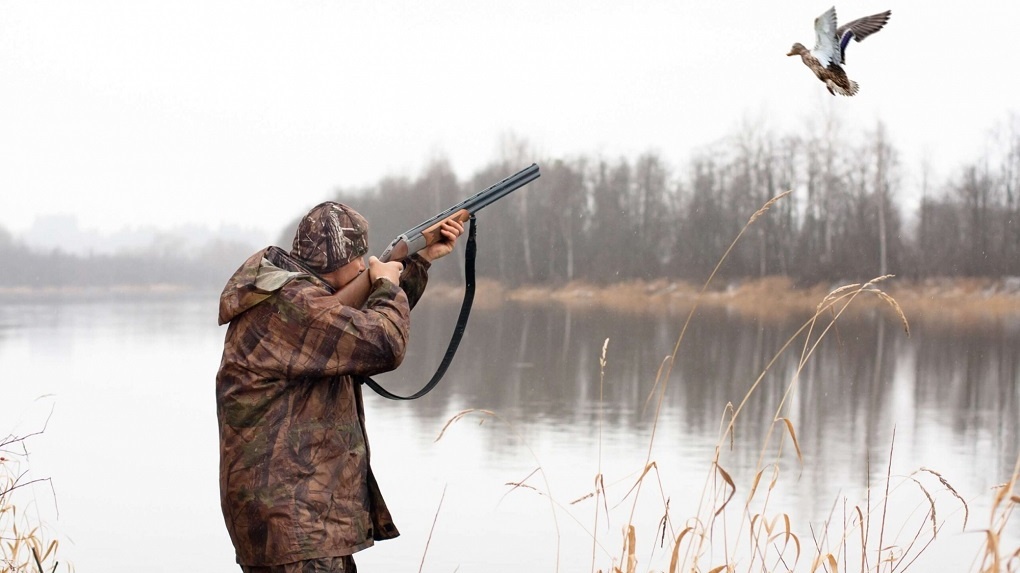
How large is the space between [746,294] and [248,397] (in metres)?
44.5

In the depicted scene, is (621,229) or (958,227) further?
(621,229)

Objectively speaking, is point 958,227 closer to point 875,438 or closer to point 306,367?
point 875,438

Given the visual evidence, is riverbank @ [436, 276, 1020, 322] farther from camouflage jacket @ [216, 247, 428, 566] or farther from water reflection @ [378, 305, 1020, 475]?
camouflage jacket @ [216, 247, 428, 566]

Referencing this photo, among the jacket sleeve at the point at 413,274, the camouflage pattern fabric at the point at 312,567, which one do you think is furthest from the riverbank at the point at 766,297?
the camouflage pattern fabric at the point at 312,567

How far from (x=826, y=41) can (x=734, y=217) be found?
50.9 metres

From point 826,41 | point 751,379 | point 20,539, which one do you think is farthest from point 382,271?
point 751,379

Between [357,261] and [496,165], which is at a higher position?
[496,165]

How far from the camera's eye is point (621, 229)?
55125 millimetres

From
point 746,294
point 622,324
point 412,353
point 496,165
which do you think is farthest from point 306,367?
point 496,165

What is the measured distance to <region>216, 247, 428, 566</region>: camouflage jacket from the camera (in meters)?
2.60

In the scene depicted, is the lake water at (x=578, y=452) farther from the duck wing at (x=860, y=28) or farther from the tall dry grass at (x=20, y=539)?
the duck wing at (x=860, y=28)

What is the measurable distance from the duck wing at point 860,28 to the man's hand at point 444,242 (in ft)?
5.31

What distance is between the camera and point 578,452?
10367 mm

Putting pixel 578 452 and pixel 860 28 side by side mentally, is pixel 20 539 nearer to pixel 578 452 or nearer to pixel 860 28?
pixel 860 28
